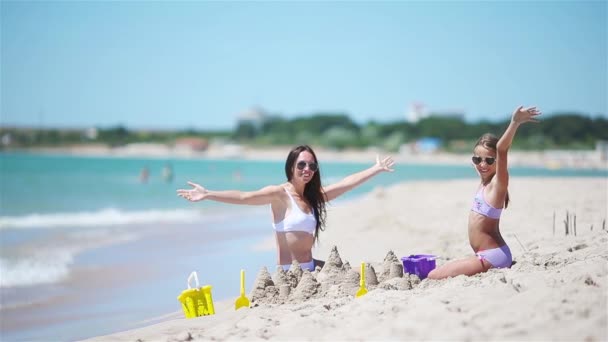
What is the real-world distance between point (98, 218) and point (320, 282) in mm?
14873

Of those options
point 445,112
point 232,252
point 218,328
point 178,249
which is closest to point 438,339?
point 218,328

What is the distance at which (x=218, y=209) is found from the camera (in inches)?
802

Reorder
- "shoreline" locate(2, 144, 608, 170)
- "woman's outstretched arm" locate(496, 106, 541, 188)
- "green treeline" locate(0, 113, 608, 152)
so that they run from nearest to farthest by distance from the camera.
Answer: "woman's outstretched arm" locate(496, 106, 541, 188), "shoreline" locate(2, 144, 608, 170), "green treeline" locate(0, 113, 608, 152)

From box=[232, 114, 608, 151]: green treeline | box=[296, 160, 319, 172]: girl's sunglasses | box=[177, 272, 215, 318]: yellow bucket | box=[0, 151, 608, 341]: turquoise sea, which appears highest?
box=[232, 114, 608, 151]: green treeline

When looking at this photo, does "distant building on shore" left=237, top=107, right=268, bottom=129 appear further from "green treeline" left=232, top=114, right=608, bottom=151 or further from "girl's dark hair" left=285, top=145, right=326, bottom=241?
"girl's dark hair" left=285, top=145, right=326, bottom=241

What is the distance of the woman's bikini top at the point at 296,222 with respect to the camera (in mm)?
5700

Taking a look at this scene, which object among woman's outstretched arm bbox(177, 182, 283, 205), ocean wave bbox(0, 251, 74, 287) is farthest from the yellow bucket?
ocean wave bbox(0, 251, 74, 287)

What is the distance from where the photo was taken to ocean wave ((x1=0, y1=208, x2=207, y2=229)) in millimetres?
16984

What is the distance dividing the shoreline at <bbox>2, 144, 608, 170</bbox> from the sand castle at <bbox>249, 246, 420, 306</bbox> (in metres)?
51.1

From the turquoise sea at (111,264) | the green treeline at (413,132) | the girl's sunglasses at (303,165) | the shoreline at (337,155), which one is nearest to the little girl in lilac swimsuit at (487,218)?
the girl's sunglasses at (303,165)

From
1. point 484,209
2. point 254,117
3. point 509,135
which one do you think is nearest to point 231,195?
A: point 484,209

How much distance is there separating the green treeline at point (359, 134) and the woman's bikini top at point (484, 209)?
2490 inches

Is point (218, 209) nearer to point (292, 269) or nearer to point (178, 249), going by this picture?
point (178, 249)

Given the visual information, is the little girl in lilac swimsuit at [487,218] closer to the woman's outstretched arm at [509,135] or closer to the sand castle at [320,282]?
the woman's outstretched arm at [509,135]
